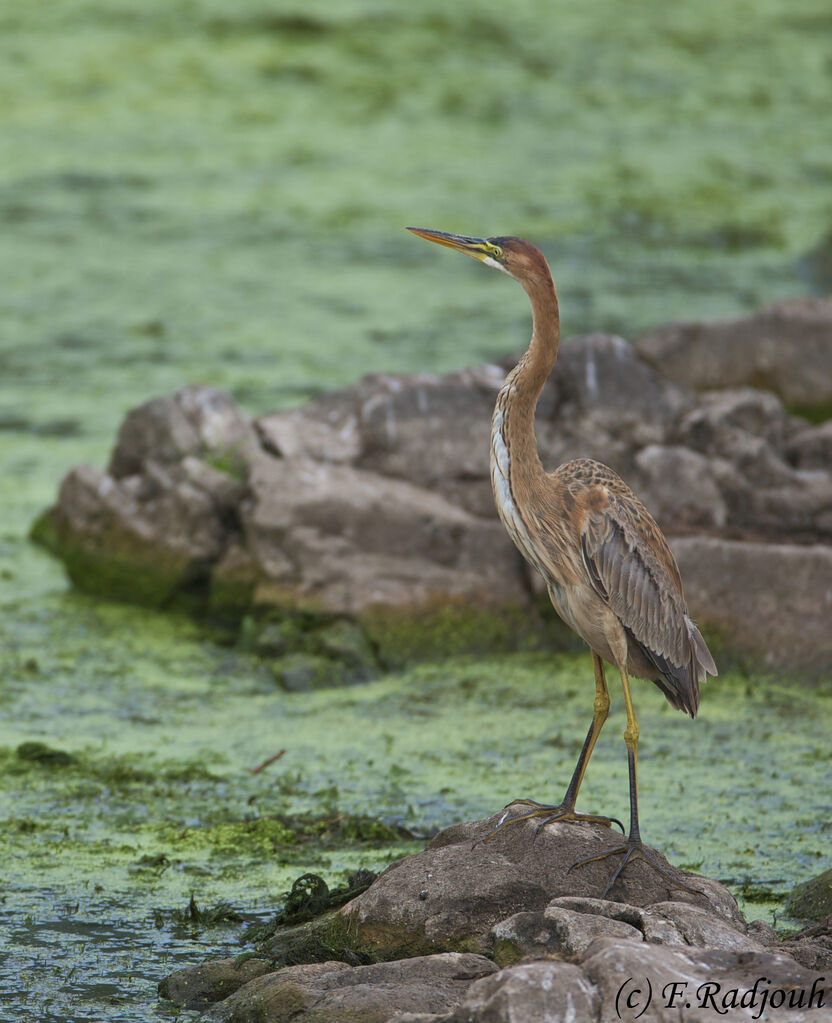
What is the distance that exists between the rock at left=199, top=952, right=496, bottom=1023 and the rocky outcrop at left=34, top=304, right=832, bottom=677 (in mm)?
3174

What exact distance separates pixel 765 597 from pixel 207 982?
3664mm

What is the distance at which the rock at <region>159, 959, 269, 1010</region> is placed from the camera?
425cm

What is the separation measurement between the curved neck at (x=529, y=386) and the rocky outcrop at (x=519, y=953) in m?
1.07

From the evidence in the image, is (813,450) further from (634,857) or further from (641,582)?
(634,857)

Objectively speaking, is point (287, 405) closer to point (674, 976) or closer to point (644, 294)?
point (644, 294)

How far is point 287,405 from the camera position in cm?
1033

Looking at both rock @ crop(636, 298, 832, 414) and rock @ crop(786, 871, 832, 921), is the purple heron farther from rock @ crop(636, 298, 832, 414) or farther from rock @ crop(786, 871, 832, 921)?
rock @ crop(636, 298, 832, 414)

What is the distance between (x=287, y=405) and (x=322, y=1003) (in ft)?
22.1

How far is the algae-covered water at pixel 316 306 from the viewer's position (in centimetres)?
543

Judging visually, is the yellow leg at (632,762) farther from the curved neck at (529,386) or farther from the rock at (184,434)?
the rock at (184,434)

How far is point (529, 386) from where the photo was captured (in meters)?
4.63

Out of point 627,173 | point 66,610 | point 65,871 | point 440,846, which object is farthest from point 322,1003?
point 627,173

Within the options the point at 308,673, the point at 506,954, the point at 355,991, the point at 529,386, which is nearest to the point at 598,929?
the point at 506,954

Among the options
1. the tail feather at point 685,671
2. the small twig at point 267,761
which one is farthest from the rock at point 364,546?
the tail feather at point 685,671
